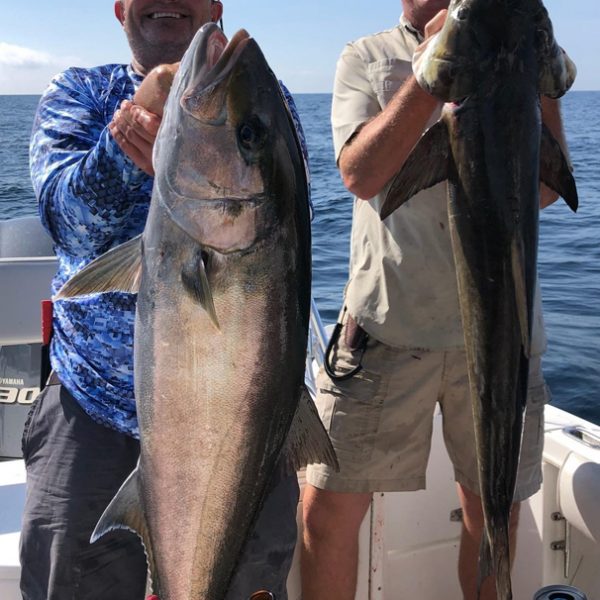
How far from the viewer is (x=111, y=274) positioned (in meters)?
1.81

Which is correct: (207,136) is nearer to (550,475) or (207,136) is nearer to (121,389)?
(121,389)

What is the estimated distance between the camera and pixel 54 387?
263cm

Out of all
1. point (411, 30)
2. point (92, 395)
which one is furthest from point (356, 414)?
point (411, 30)

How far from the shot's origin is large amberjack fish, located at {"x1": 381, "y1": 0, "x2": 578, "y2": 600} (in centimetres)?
168

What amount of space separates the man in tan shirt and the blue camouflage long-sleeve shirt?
2.65 ft

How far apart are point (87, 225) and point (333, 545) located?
164 cm

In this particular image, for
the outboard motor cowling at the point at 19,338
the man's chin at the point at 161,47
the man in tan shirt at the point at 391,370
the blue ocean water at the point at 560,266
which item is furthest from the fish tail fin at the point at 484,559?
the blue ocean water at the point at 560,266

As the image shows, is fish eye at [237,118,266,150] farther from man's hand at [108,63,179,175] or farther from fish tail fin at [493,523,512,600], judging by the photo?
fish tail fin at [493,523,512,600]

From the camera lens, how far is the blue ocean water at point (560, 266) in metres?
8.01

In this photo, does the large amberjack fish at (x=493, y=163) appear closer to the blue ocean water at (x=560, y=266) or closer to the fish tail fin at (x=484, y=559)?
the fish tail fin at (x=484, y=559)

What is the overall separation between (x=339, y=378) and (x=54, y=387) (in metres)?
1.09

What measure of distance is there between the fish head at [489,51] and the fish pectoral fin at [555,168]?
11 centimetres

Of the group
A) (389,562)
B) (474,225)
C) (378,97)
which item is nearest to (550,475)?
(389,562)

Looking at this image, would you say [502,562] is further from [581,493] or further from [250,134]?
[581,493]
